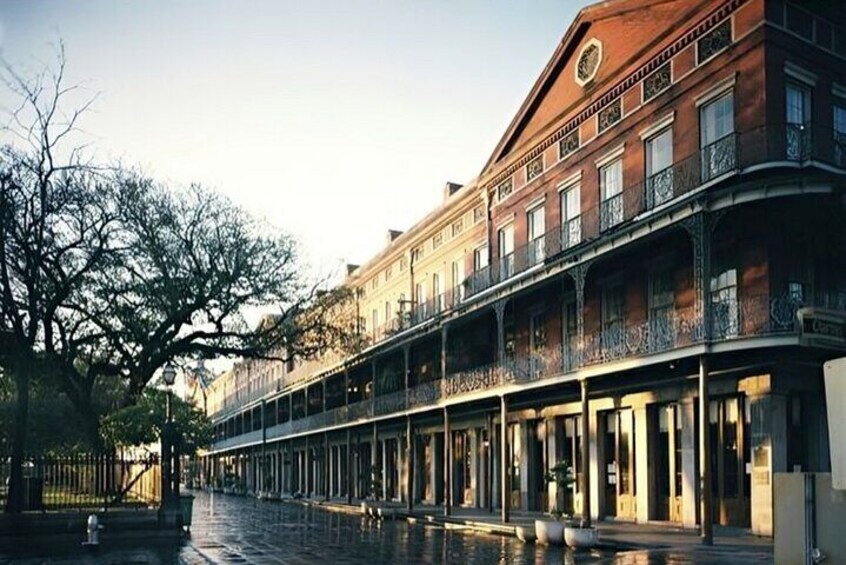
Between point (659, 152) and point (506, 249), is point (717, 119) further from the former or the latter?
point (506, 249)

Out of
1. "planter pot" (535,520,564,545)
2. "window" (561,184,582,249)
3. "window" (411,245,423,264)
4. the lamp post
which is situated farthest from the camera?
"window" (411,245,423,264)

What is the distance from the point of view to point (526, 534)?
76.5 ft

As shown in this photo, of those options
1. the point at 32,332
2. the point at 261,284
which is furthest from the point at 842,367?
the point at 261,284

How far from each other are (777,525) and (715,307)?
55.7 feet

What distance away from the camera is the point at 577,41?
30.6 meters

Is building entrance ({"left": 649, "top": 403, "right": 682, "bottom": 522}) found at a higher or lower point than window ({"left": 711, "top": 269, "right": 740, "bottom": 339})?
lower

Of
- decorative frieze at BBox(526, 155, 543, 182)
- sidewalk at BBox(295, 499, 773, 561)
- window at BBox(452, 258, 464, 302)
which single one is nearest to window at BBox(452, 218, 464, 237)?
window at BBox(452, 258, 464, 302)

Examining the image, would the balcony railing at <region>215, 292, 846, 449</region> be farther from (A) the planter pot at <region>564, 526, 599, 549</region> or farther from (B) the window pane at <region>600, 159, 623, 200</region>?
(A) the planter pot at <region>564, 526, 599, 549</region>

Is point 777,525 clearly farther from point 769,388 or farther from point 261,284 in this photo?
point 261,284

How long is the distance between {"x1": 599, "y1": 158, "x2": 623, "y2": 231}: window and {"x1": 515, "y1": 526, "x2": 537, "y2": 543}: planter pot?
8.13 meters

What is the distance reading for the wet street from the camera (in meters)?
18.3

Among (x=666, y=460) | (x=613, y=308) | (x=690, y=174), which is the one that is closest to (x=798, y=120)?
(x=690, y=174)

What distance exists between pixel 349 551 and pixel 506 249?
16.5 m

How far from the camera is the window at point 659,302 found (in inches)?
887
